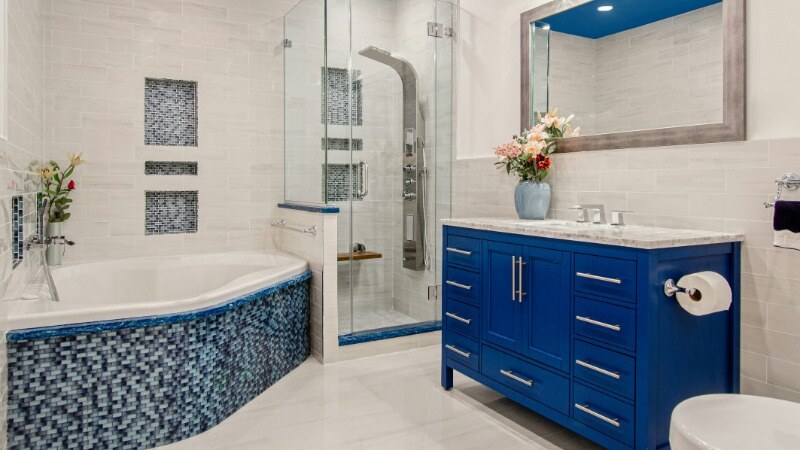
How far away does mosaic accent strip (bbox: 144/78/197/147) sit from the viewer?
12.2 feet

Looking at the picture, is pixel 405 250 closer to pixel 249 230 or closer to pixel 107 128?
pixel 249 230

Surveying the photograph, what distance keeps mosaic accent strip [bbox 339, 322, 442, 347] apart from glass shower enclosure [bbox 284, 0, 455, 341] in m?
0.02

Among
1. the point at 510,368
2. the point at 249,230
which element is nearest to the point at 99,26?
the point at 249,230

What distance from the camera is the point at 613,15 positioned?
8.74 ft

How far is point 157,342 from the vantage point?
7.63 ft

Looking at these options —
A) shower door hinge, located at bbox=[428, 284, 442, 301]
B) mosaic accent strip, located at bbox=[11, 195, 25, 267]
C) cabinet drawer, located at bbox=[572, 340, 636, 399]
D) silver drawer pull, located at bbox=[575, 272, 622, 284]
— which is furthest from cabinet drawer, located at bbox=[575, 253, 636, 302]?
mosaic accent strip, located at bbox=[11, 195, 25, 267]

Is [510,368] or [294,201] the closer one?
[510,368]

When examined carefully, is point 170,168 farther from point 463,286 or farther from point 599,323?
point 599,323

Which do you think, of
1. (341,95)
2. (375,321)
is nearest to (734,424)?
(375,321)

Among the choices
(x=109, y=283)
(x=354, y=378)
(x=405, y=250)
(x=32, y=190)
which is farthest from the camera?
(x=405, y=250)

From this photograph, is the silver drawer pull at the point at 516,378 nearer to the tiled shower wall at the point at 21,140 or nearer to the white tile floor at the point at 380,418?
the white tile floor at the point at 380,418

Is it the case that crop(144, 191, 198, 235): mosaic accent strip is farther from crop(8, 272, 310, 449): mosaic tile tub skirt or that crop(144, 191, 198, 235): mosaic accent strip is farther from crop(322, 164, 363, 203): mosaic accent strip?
crop(8, 272, 310, 449): mosaic tile tub skirt

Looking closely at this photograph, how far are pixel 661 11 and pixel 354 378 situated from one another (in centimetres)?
241

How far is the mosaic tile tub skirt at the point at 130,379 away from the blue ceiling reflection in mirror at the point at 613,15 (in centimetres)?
216
